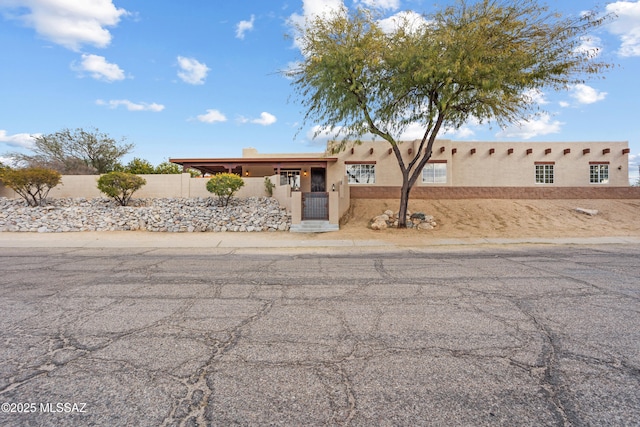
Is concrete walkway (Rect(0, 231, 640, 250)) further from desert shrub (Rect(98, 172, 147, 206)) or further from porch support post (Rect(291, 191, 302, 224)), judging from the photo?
desert shrub (Rect(98, 172, 147, 206))

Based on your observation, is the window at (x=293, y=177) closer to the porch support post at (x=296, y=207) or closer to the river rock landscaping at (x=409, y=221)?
the porch support post at (x=296, y=207)

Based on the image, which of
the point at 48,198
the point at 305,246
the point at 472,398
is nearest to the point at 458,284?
the point at 472,398

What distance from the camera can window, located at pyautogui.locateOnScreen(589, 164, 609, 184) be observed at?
88.4 ft

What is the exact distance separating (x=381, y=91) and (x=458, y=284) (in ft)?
42.1

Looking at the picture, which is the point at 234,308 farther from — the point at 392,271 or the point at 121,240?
the point at 121,240

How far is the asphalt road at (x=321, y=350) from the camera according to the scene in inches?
103

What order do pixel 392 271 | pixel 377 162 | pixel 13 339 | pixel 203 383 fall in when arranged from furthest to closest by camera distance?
pixel 377 162 < pixel 392 271 < pixel 13 339 < pixel 203 383

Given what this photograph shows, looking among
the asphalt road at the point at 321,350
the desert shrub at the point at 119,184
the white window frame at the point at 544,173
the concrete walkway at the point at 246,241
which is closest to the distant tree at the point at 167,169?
the desert shrub at the point at 119,184

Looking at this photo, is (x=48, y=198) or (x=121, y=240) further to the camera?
(x=48, y=198)

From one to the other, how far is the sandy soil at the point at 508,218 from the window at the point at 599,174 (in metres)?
2.72

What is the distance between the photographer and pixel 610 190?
25438 mm

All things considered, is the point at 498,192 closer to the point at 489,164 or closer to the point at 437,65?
the point at 489,164

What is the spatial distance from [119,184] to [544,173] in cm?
3037

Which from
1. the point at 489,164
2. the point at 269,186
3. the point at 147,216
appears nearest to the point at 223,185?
the point at 269,186
